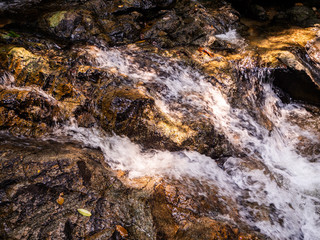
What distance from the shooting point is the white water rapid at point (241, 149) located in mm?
3746

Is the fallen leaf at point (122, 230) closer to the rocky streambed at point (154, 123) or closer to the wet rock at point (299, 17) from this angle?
the rocky streambed at point (154, 123)

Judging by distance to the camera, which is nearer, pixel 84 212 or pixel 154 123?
pixel 84 212

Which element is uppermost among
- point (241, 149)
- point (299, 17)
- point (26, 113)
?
point (299, 17)

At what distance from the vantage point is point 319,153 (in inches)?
191

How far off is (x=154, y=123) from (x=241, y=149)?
220cm

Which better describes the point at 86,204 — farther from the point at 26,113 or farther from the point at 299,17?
the point at 299,17

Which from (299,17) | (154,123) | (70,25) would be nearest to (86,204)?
(154,123)

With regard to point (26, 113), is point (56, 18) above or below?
above

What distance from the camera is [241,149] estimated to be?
4609 millimetres

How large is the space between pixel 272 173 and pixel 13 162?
5045 millimetres

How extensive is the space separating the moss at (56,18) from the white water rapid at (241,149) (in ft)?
6.42

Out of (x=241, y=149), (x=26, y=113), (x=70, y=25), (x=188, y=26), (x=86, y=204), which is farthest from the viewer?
(x=188, y=26)

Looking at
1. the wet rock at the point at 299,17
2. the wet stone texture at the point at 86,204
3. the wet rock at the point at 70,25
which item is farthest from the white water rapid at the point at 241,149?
the wet rock at the point at 299,17

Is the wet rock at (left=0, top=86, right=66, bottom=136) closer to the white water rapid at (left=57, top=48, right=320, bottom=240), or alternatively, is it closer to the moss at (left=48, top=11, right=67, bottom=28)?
the white water rapid at (left=57, top=48, right=320, bottom=240)
